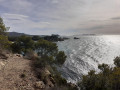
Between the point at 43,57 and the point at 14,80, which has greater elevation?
the point at 43,57

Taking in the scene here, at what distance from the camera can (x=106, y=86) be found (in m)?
7.48

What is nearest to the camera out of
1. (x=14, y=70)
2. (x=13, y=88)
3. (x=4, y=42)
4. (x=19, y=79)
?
(x=13, y=88)

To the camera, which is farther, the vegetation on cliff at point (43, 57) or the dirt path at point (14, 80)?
the vegetation on cliff at point (43, 57)

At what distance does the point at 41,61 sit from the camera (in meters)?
13.1

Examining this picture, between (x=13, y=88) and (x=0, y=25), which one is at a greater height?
(x=0, y=25)

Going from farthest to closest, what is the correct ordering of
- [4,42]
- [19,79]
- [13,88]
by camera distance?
[4,42] < [19,79] < [13,88]

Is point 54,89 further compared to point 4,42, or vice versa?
point 4,42

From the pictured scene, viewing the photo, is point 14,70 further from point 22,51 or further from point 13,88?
point 22,51

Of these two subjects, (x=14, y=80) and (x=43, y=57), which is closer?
(x=14, y=80)

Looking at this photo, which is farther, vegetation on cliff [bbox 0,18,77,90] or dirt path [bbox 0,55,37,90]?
vegetation on cliff [bbox 0,18,77,90]

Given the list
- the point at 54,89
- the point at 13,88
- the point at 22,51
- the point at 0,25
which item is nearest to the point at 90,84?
the point at 54,89

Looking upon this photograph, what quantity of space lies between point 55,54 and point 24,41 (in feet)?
31.7

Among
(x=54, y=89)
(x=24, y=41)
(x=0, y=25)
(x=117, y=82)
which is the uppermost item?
(x=0, y=25)

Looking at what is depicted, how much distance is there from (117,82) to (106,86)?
1199mm
